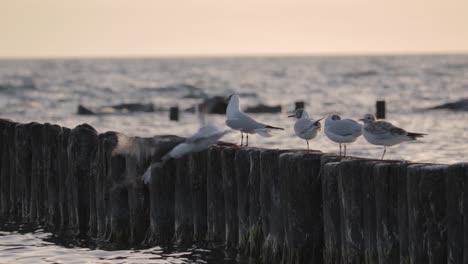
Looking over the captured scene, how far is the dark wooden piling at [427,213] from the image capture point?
33.2ft

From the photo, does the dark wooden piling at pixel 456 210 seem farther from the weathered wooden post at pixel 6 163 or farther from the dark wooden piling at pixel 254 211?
the weathered wooden post at pixel 6 163

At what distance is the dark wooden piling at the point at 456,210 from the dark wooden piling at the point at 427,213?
0.44ft

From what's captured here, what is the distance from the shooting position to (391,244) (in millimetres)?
10711

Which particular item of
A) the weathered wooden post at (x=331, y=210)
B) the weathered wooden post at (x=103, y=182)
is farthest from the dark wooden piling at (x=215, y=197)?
the weathered wooden post at (x=331, y=210)

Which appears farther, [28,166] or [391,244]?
[28,166]

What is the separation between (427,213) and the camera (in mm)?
10188

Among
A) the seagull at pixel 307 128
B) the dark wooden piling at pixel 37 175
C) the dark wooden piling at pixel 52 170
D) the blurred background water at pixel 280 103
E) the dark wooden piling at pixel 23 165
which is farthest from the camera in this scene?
the blurred background water at pixel 280 103

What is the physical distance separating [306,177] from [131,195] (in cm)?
338

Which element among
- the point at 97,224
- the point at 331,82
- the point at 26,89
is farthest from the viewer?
the point at 331,82

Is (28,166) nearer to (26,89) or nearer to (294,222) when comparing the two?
(294,222)

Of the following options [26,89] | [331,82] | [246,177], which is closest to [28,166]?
[246,177]

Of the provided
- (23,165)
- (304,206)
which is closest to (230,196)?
(304,206)

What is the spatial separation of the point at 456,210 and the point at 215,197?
418cm

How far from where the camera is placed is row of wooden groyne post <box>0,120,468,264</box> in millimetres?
10273
